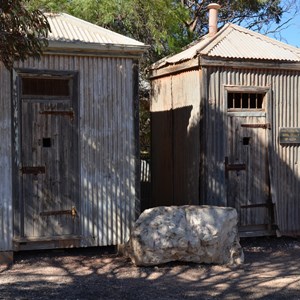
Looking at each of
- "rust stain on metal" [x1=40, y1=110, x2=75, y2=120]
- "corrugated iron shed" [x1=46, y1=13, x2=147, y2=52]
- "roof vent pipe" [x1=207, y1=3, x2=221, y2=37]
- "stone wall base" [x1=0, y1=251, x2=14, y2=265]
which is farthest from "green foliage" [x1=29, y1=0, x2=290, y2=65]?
"stone wall base" [x1=0, y1=251, x2=14, y2=265]

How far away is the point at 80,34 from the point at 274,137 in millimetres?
4322

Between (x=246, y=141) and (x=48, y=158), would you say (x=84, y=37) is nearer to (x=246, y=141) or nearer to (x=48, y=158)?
(x=48, y=158)

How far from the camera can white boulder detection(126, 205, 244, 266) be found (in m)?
9.24

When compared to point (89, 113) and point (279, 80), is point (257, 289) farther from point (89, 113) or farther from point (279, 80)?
point (279, 80)

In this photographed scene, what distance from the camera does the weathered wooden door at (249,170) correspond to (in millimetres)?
11641

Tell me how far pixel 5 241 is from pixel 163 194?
4.47m

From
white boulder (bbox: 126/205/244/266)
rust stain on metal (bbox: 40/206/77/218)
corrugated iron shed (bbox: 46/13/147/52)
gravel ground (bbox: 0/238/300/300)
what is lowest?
gravel ground (bbox: 0/238/300/300)

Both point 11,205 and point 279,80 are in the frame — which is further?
point 279,80

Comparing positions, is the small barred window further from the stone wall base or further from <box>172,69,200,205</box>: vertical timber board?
the stone wall base

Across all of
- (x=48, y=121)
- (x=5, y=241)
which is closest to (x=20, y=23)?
(x=48, y=121)

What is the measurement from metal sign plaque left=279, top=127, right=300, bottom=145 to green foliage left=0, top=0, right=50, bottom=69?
625 cm

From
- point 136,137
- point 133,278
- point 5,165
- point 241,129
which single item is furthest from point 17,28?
point 241,129

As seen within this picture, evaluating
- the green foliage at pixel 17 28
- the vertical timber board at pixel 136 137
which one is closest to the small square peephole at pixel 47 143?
the vertical timber board at pixel 136 137

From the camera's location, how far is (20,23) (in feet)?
22.4
